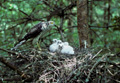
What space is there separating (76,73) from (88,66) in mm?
247

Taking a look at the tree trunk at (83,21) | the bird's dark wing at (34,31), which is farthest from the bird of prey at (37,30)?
the tree trunk at (83,21)

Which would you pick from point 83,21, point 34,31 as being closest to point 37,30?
point 34,31

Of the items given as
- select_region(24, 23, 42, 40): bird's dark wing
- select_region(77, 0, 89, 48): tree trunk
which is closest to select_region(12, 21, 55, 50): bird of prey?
select_region(24, 23, 42, 40): bird's dark wing

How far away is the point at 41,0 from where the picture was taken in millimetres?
4855

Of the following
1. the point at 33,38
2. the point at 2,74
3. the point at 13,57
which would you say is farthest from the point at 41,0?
the point at 2,74

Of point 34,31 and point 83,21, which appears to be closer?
point 83,21

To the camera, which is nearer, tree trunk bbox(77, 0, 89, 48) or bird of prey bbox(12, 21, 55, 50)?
tree trunk bbox(77, 0, 89, 48)

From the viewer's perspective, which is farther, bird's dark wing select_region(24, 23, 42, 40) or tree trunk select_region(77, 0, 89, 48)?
bird's dark wing select_region(24, 23, 42, 40)

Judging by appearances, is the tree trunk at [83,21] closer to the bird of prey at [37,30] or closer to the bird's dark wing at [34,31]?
the bird of prey at [37,30]

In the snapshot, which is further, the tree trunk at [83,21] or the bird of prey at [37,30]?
the bird of prey at [37,30]

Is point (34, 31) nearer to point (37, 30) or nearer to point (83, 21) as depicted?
point (37, 30)

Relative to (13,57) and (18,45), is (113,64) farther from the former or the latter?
(18,45)

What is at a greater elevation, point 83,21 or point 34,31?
point 83,21

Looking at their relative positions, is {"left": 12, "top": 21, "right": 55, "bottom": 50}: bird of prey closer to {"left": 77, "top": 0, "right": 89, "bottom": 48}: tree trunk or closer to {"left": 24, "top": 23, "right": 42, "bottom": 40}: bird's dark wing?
{"left": 24, "top": 23, "right": 42, "bottom": 40}: bird's dark wing
